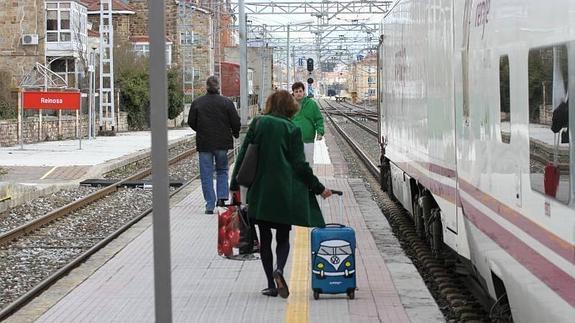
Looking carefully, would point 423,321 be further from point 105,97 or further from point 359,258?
point 105,97

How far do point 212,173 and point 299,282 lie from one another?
5303 mm

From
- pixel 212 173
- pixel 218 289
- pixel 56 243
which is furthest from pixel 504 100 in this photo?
pixel 212 173

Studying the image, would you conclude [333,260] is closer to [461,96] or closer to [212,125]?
[461,96]

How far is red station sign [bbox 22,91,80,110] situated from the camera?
1196 inches

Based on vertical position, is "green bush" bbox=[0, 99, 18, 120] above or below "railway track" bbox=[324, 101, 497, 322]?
above

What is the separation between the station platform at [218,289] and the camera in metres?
7.51

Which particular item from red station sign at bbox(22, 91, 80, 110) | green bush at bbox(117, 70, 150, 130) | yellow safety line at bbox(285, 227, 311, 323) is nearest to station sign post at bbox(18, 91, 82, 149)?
red station sign at bbox(22, 91, 80, 110)

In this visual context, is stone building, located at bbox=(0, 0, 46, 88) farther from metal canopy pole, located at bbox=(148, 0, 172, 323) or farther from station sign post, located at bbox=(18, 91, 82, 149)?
metal canopy pole, located at bbox=(148, 0, 172, 323)

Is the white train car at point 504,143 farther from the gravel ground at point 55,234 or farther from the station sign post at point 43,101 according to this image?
the station sign post at point 43,101

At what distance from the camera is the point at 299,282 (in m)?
8.73

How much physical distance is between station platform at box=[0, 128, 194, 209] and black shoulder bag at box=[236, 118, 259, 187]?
9.33 meters

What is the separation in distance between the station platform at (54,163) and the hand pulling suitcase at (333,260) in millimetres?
9404

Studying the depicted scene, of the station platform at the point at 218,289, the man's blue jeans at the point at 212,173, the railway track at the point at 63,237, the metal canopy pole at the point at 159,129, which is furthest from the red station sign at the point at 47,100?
the metal canopy pole at the point at 159,129

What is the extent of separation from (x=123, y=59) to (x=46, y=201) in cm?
Answer: 3615
